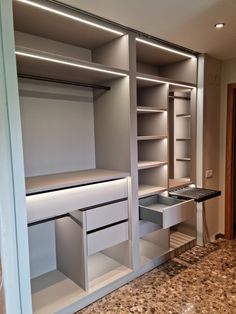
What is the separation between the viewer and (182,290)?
7.25 ft

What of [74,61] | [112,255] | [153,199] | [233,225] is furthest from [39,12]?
[233,225]

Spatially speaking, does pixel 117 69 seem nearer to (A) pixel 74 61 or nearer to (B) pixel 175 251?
(A) pixel 74 61

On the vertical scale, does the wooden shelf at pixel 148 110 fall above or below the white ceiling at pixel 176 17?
below

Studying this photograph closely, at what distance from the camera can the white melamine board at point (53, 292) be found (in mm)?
1919

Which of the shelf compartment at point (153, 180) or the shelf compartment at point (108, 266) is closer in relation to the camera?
the shelf compartment at point (108, 266)

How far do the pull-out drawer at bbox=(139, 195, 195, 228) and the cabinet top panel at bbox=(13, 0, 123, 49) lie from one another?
1680mm

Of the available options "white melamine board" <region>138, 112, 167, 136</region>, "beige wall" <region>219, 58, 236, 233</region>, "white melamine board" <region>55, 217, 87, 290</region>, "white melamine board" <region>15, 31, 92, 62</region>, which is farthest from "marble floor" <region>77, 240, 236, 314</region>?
"white melamine board" <region>15, 31, 92, 62</region>

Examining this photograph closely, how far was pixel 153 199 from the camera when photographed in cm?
276

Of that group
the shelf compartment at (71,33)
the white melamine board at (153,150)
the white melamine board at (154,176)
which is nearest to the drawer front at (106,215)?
the white melamine board at (154,176)

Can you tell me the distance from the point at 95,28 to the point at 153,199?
1837 millimetres

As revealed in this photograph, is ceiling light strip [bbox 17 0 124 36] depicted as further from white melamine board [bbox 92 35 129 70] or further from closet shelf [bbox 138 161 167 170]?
closet shelf [bbox 138 161 167 170]

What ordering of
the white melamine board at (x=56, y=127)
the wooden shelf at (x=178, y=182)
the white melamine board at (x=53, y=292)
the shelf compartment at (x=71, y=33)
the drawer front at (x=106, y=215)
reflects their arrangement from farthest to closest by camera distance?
the wooden shelf at (x=178, y=182)
the white melamine board at (x=56, y=127)
the drawer front at (x=106, y=215)
the white melamine board at (x=53, y=292)
the shelf compartment at (x=71, y=33)

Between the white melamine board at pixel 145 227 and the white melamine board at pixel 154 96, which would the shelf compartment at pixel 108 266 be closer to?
the white melamine board at pixel 145 227

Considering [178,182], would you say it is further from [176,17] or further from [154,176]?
[176,17]
